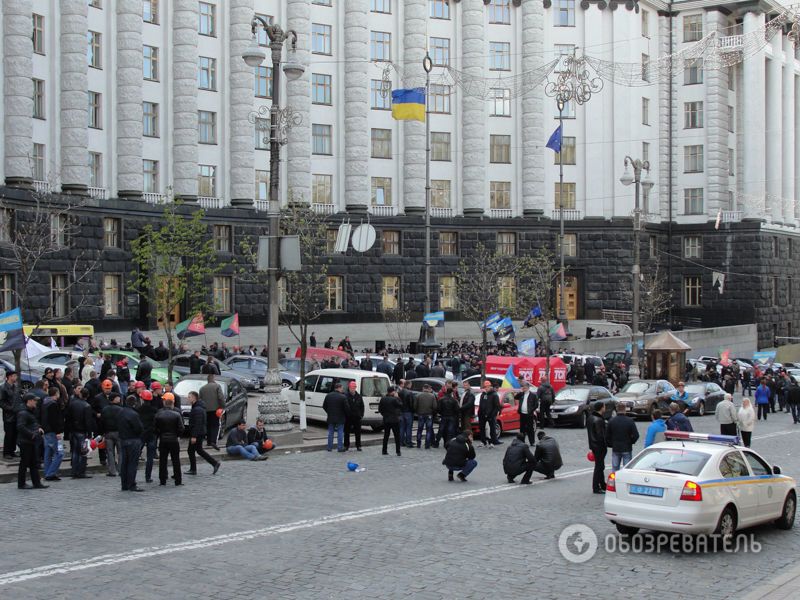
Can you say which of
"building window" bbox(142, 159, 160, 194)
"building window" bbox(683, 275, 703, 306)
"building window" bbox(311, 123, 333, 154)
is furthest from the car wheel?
"building window" bbox(683, 275, 703, 306)

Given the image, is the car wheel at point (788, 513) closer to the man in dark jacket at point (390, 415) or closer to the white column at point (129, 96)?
the man in dark jacket at point (390, 415)

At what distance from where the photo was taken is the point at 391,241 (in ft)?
198

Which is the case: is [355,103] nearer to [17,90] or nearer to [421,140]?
[421,140]

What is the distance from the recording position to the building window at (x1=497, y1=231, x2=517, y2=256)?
2525 inches

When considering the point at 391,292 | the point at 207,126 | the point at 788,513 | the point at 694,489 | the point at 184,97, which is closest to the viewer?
the point at 694,489

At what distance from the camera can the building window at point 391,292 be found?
59966mm

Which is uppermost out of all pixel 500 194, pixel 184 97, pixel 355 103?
pixel 355 103

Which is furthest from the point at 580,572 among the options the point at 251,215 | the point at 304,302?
the point at 251,215

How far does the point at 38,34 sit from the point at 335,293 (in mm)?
20822

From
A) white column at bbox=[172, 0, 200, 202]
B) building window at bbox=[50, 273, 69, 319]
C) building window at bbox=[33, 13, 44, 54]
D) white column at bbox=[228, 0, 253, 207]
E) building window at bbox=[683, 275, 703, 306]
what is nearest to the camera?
building window at bbox=[50, 273, 69, 319]

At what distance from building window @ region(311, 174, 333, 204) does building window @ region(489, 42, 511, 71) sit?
42.8 ft

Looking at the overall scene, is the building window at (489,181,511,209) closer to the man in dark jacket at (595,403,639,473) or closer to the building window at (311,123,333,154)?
the building window at (311,123,333,154)

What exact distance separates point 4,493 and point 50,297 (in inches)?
1087

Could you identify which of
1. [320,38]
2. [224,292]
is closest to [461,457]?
[224,292]
